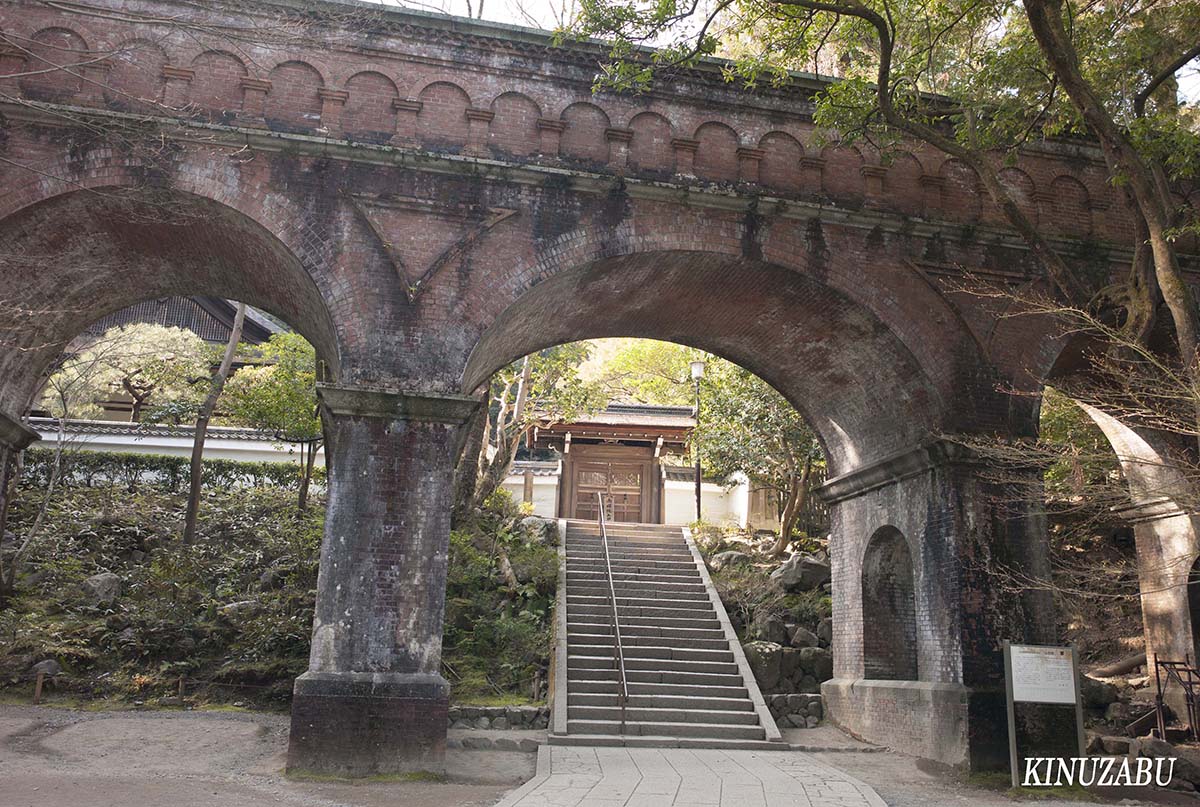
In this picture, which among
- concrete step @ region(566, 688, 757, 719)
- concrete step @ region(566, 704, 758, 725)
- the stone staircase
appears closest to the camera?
the stone staircase

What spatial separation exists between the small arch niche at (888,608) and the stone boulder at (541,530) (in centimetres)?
688

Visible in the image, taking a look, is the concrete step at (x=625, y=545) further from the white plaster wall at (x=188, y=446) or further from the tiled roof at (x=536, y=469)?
the white plaster wall at (x=188, y=446)

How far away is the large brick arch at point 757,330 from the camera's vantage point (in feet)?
32.3

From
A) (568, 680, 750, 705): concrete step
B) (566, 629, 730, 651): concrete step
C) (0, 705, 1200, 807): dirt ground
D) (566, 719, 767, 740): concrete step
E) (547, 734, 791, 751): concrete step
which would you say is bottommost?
(0, 705, 1200, 807): dirt ground

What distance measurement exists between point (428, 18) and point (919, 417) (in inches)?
266

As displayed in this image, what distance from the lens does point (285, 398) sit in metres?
15.7

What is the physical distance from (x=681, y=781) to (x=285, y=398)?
10.6m

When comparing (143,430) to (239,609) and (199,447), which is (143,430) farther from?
(239,609)

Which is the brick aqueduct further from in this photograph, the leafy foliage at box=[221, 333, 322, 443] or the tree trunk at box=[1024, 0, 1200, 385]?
the leafy foliage at box=[221, 333, 322, 443]

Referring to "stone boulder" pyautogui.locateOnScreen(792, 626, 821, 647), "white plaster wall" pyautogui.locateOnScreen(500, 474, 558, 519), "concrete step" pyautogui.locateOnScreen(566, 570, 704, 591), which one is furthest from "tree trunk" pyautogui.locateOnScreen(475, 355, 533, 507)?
"stone boulder" pyautogui.locateOnScreen(792, 626, 821, 647)

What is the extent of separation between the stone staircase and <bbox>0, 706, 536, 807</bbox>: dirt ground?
143 cm

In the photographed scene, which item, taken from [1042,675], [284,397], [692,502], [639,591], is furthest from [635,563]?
[1042,675]

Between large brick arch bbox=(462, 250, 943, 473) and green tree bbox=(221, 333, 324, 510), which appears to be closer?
large brick arch bbox=(462, 250, 943, 473)

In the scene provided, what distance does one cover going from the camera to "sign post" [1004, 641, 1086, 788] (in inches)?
336
